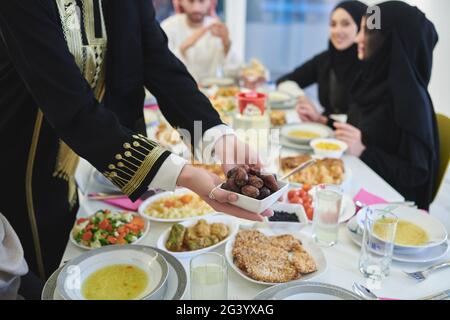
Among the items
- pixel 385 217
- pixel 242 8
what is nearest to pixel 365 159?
pixel 385 217

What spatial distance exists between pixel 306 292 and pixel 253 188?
0.25 meters

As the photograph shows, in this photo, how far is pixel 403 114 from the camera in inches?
73.0

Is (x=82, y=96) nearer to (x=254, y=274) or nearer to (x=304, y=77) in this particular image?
(x=254, y=274)

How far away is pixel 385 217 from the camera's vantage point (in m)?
1.10

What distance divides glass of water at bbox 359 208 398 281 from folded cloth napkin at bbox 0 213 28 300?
0.84m

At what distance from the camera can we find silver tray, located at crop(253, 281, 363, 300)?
0.91 meters

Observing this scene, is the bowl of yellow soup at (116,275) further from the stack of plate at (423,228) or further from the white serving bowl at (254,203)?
the stack of plate at (423,228)

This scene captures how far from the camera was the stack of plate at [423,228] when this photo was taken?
1.11m

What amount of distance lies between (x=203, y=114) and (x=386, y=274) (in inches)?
26.3

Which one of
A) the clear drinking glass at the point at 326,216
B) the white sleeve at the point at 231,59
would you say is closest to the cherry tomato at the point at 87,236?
the clear drinking glass at the point at 326,216

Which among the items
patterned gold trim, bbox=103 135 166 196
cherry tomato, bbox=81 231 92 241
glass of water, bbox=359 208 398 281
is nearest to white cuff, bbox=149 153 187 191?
patterned gold trim, bbox=103 135 166 196

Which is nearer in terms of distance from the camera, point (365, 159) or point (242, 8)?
point (365, 159)

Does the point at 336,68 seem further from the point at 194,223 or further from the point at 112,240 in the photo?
the point at 112,240

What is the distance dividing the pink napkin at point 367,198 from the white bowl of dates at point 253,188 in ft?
1.69
